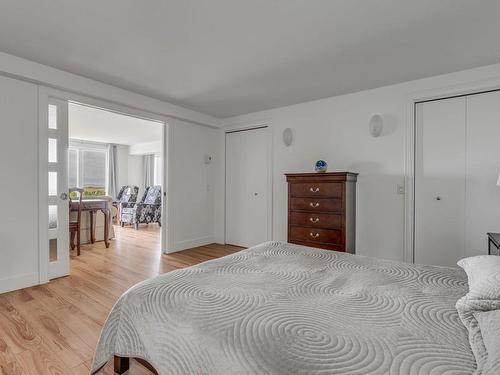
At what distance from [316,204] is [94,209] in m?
3.54

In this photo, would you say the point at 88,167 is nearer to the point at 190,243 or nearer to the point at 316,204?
the point at 190,243

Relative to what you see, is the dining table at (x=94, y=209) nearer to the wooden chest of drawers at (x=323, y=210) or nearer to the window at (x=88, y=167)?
the wooden chest of drawers at (x=323, y=210)

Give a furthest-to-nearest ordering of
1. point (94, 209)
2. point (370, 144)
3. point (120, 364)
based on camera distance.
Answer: point (94, 209) → point (370, 144) → point (120, 364)

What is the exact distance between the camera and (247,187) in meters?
4.55

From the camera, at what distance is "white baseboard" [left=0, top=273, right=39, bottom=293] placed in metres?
2.62

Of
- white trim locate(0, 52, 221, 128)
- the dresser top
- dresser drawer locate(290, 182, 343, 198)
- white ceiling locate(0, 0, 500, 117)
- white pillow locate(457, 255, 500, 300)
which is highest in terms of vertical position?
white ceiling locate(0, 0, 500, 117)

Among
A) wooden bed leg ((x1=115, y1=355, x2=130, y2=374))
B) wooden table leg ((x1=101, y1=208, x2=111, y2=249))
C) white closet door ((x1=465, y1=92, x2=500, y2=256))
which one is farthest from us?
wooden table leg ((x1=101, y1=208, x2=111, y2=249))

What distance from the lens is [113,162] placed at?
8312mm

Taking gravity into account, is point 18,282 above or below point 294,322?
below

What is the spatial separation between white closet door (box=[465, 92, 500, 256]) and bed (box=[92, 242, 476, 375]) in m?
1.72

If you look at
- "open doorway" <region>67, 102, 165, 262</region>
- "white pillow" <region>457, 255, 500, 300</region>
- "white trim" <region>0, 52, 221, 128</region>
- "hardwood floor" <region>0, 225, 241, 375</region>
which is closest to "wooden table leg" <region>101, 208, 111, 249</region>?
"open doorway" <region>67, 102, 165, 262</region>

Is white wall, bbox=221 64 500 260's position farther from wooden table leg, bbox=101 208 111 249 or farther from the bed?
wooden table leg, bbox=101 208 111 249

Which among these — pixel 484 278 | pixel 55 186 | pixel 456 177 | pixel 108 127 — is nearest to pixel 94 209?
pixel 55 186

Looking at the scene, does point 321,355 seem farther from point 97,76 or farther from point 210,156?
point 210,156
